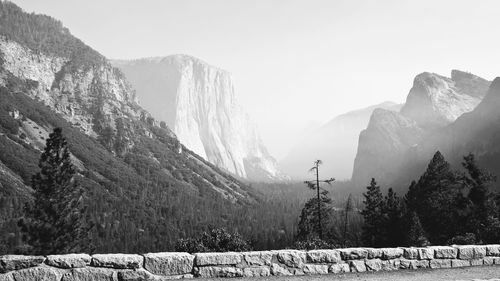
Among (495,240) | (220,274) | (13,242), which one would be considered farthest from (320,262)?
(13,242)

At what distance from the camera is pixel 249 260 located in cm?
1263

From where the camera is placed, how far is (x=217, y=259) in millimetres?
12367

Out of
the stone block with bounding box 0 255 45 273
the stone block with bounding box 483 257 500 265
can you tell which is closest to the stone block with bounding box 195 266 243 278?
the stone block with bounding box 0 255 45 273

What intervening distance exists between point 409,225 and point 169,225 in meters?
145

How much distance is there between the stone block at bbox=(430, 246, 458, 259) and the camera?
14742 mm

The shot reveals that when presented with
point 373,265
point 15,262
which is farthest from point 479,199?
point 15,262

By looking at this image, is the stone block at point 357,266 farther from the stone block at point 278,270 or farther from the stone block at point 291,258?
→ the stone block at point 278,270

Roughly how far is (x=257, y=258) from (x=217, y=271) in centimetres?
135

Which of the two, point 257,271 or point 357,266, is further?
point 357,266

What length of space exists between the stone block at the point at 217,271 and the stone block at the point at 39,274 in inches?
152

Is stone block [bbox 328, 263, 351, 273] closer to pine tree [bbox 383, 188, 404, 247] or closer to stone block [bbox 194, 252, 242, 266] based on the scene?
stone block [bbox 194, 252, 242, 266]

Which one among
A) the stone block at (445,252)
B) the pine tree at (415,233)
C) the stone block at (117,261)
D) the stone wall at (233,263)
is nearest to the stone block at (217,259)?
the stone wall at (233,263)

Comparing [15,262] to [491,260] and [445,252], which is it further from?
[491,260]

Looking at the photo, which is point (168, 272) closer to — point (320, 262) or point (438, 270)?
point (320, 262)
